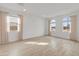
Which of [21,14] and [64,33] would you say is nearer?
[21,14]

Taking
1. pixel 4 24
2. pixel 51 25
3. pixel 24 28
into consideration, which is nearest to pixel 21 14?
pixel 24 28

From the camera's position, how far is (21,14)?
25.8 feet

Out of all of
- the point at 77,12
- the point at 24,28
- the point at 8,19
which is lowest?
the point at 24,28

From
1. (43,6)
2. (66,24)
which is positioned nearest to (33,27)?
(66,24)

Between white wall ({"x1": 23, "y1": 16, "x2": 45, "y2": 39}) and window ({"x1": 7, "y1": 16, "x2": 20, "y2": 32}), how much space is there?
0.64 m

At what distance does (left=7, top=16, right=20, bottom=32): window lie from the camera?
6997 mm

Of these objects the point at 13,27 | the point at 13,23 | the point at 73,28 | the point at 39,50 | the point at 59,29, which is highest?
the point at 13,23

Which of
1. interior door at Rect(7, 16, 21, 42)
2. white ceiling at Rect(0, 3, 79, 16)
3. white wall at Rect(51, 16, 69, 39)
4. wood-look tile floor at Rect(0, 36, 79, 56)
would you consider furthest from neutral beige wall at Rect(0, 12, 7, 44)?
white wall at Rect(51, 16, 69, 39)

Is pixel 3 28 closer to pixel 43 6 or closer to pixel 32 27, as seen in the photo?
pixel 43 6

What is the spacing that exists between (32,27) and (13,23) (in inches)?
97.0

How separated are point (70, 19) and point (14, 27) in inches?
177

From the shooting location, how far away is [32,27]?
9.58 m

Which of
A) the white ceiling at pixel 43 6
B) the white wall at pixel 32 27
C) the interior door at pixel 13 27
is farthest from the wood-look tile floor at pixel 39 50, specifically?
the white wall at pixel 32 27

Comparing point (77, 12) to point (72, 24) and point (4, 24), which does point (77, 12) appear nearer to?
point (72, 24)
